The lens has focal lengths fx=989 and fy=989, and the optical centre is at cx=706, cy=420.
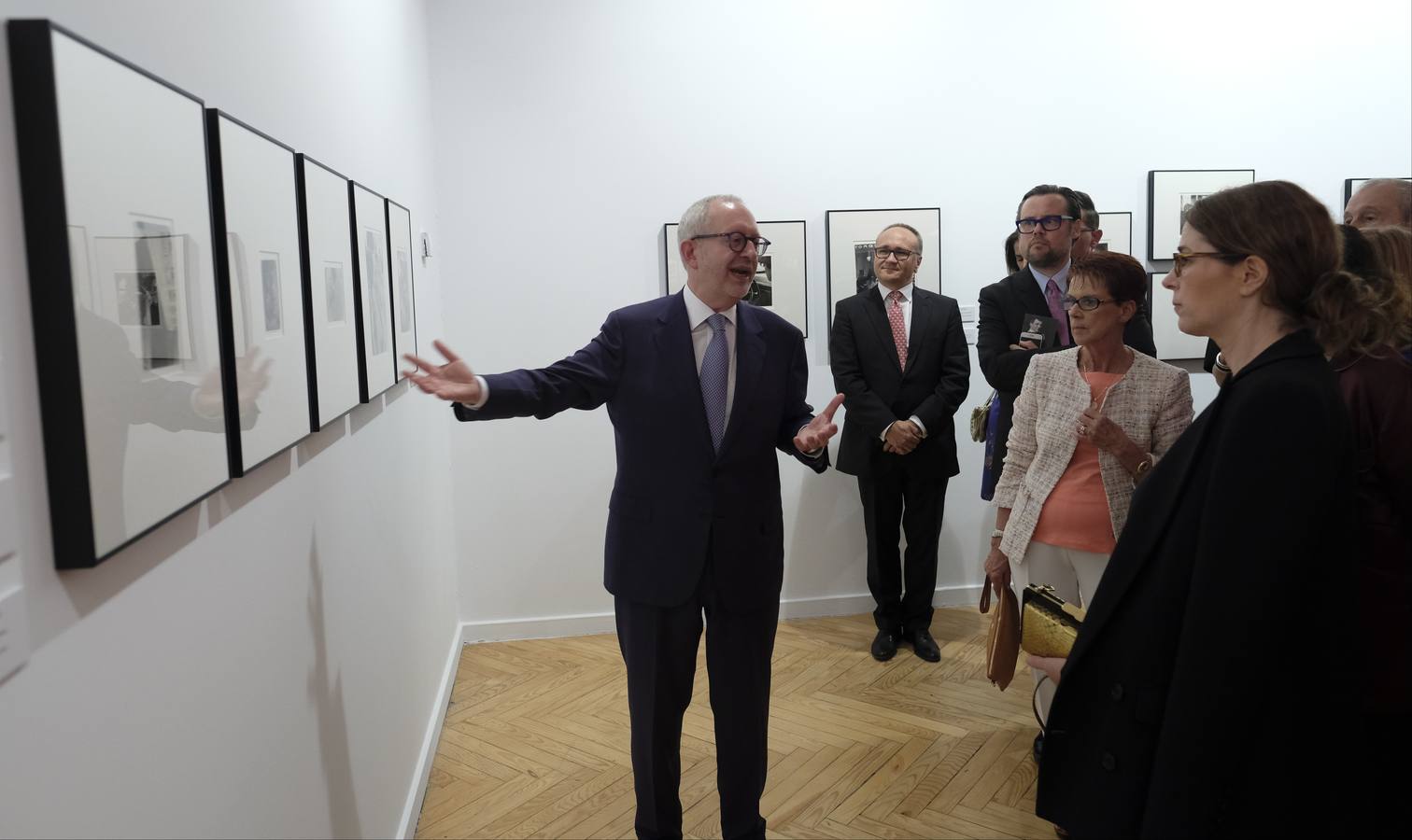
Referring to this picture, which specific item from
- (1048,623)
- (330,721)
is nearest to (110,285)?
(330,721)

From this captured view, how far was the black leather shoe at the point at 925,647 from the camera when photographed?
4.66m

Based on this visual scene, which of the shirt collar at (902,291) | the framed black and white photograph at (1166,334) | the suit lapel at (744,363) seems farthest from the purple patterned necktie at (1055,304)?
the framed black and white photograph at (1166,334)

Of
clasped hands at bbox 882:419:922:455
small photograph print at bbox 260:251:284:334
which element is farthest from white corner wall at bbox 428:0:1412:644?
small photograph print at bbox 260:251:284:334

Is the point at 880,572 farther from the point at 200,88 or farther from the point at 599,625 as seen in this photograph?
the point at 200,88

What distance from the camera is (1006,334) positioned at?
12.9 feet

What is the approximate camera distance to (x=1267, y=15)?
540 centimetres

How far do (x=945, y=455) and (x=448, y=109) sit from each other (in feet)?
9.64

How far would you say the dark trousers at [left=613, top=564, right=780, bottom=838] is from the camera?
279 cm

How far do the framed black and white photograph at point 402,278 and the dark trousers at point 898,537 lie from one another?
7.43 feet

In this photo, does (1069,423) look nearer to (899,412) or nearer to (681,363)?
(681,363)

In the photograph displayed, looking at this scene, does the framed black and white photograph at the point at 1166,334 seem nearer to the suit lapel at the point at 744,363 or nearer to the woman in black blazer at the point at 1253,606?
the suit lapel at the point at 744,363

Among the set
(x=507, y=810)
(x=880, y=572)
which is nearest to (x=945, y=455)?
(x=880, y=572)

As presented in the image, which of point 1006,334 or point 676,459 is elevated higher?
point 1006,334

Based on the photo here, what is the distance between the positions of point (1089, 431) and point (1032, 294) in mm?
1232
